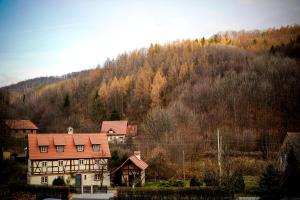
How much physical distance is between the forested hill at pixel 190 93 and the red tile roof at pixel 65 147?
14.0 meters

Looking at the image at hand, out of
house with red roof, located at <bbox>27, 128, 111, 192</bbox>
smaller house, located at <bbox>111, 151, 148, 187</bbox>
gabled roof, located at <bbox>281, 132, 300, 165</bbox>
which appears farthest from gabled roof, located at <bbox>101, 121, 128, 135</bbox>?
gabled roof, located at <bbox>281, 132, 300, 165</bbox>

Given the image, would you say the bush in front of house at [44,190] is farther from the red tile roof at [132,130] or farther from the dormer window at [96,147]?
the red tile roof at [132,130]

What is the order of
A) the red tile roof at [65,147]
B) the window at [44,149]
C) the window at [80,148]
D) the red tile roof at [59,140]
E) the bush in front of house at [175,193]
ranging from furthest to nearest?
the window at [80,148] → the red tile roof at [59,140] → the window at [44,149] → the red tile roof at [65,147] → the bush in front of house at [175,193]

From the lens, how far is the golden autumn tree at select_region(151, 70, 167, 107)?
85.3 meters

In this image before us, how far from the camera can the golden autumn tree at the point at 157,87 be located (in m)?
85.3

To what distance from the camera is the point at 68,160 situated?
34.1m

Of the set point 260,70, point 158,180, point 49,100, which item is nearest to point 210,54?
point 260,70

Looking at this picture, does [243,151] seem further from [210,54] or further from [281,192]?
[210,54]

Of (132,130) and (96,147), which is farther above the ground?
(132,130)

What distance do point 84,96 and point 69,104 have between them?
9382 mm

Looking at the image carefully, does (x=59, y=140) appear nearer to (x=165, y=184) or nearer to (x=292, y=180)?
(x=165, y=184)

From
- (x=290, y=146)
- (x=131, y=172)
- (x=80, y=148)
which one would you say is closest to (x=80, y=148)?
(x=80, y=148)

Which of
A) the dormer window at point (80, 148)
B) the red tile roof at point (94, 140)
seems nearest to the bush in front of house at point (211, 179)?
the red tile roof at point (94, 140)

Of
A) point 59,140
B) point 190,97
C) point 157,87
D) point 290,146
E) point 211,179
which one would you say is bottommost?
point 211,179
